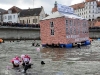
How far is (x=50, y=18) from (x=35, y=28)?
32061mm

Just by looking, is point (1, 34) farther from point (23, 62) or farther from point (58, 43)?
point (23, 62)

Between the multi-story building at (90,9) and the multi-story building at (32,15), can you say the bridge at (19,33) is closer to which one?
A: the multi-story building at (32,15)

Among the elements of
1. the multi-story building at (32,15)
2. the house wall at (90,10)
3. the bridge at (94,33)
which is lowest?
the bridge at (94,33)

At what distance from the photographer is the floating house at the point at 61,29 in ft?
131

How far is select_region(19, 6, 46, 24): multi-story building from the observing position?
346 feet

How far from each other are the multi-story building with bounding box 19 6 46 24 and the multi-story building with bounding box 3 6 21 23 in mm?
2751

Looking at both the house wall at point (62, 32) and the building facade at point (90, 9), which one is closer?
the house wall at point (62, 32)

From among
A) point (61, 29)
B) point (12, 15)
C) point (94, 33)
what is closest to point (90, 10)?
point (12, 15)

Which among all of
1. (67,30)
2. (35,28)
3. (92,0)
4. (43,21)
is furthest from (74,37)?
(92,0)

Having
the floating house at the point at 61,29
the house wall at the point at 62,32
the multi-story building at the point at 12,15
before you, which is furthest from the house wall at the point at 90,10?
the floating house at the point at 61,29

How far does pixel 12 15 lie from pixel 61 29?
75584 millimetres

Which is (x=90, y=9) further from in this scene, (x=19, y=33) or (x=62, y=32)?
(x=62, y=32)

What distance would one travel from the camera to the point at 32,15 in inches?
4195

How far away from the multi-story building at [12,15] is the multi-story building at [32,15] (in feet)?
9.03
